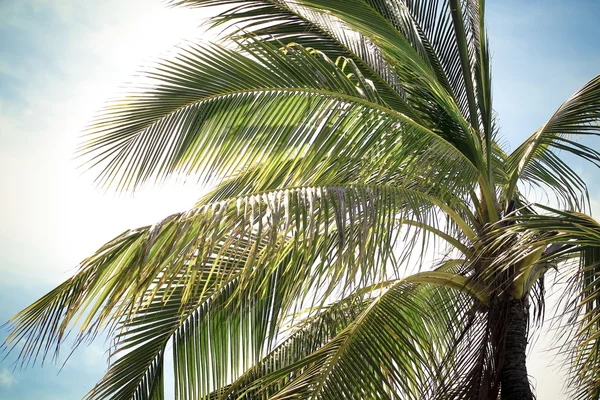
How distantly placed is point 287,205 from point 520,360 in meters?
1.85

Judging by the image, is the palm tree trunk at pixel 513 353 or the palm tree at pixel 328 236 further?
the palm tree trunk at pixel 513 353

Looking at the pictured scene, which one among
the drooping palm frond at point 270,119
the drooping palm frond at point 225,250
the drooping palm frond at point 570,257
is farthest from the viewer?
the drooping palm frond at point 270,119

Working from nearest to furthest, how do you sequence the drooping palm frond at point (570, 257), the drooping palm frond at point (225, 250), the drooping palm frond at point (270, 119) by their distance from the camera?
the drooping palm frond at point (225, 250)
the drooping palm frond at point (570, 257)
the drooping palm frond at point (270, 119)

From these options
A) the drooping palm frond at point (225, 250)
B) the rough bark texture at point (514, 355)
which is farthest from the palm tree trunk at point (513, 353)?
the drooping palm frond at point (225, 250)

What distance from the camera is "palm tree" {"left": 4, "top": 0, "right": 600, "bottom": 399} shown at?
9.45 feet

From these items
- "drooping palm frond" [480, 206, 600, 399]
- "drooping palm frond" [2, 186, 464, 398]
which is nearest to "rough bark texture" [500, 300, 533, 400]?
"drooping palm frond" [480, 206, 600, 399]

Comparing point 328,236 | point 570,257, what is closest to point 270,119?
point 328,236

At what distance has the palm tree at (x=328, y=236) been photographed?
9.45 ft

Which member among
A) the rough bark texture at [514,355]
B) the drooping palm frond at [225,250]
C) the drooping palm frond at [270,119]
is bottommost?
the rough bark texture at [514,355]

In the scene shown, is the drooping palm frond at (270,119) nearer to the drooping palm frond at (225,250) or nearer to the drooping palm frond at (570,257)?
the drooping palm frond at (225,250)

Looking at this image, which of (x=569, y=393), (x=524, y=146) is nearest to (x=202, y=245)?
(x=569, y=393)

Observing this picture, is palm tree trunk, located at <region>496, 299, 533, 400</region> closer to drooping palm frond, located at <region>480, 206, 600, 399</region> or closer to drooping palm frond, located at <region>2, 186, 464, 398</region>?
drooping palm frond, located at <region>480, 206, 600, 399</region>

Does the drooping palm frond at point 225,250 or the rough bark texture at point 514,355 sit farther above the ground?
the drooping palm frond at point 225,250

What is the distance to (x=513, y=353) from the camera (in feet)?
12.4
